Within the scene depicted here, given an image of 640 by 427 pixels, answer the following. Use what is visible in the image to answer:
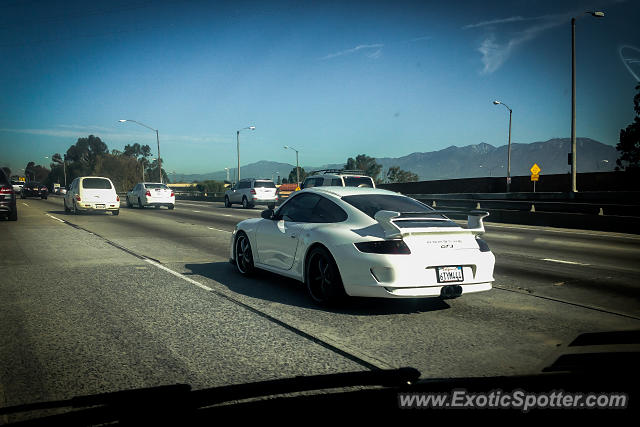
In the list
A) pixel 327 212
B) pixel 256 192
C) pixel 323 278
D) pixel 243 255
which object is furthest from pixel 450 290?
pixel 256 192

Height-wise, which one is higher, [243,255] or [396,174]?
[396,174]

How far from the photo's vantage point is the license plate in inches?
218

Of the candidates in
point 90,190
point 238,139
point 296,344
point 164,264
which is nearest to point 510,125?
point 238,139

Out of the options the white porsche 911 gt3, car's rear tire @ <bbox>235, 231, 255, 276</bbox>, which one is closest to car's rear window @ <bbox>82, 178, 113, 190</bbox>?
car's rear tire @ <bbox>235, 231, 255, 276</bbox>

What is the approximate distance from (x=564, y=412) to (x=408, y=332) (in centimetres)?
226

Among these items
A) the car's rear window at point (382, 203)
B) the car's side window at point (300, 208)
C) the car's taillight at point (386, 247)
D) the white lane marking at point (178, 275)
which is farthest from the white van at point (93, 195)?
the car's taillight at point (386, 247)

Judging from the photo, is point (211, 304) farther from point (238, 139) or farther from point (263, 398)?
point (238, 139)

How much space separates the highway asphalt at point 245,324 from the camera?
3953 millimetres

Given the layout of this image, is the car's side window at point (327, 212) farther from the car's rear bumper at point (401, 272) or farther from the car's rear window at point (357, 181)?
the car's rear window at point (357, 181)

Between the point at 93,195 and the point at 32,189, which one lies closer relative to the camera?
the point at 93,195

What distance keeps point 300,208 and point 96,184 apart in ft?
67.7

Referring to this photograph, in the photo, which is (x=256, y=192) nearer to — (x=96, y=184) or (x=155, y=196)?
(x=155, y=196)

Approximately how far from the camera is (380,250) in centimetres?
552

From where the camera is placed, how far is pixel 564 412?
2.82 meters
